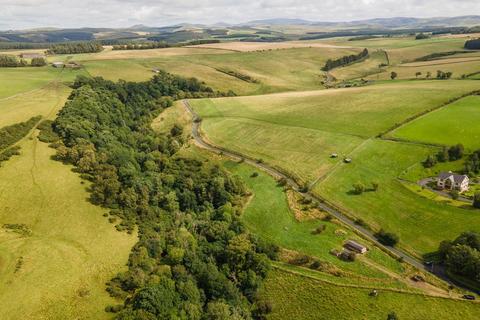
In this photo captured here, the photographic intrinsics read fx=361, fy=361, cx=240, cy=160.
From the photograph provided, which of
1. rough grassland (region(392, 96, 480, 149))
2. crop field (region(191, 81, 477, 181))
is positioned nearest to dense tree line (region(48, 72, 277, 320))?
crop field (region(191, 81, 477, 181))

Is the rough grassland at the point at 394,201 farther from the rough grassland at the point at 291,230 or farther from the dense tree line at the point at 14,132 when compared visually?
the dense tree line at the point at 14,132

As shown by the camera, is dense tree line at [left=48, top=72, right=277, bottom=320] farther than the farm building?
A: No

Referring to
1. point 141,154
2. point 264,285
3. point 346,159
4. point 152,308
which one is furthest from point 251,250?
point 141,154

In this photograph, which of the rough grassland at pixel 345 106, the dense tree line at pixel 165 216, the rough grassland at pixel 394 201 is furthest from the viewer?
the rough grassland at pixel 345 106

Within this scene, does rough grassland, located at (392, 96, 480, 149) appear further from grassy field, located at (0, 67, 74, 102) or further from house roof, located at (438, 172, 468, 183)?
grassy field, located at (0, 67, 74, 102)

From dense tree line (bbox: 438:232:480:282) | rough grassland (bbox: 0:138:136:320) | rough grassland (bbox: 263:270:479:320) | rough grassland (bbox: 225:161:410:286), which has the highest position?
rough grassland (bbox: 0:138:136:320)

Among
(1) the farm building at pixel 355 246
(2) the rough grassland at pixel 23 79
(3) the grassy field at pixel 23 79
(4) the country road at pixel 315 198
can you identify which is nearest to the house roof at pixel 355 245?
(1) the farm building at pixel 355 246
